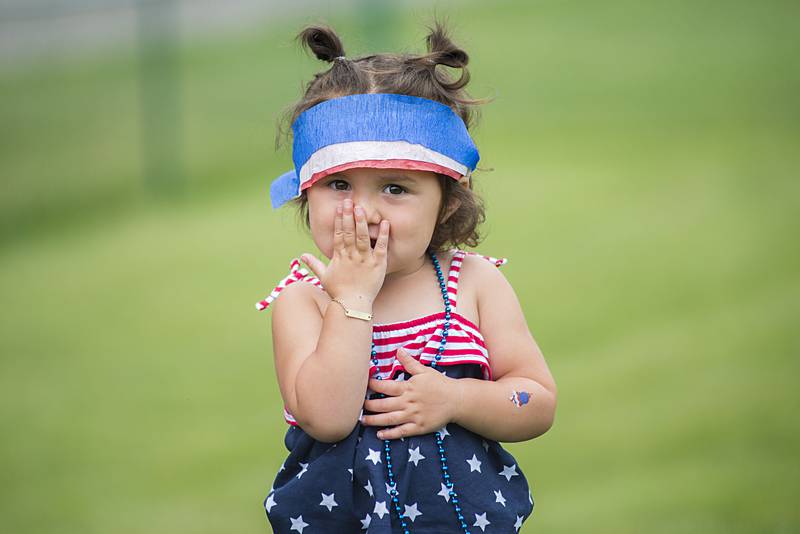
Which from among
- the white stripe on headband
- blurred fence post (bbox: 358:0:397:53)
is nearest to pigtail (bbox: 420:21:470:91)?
the white stripe on headband

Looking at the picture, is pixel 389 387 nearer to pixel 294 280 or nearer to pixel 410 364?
pixel 410 364

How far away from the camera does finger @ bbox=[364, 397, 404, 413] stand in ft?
6.97

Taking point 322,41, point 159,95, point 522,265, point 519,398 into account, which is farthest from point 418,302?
point 159,95

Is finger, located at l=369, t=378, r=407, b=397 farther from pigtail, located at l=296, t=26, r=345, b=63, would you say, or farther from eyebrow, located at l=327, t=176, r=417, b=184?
pigtail, located at l=296, t=26, r=345, b=63

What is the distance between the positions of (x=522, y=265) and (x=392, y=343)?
13.5ft

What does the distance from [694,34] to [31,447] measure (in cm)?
645

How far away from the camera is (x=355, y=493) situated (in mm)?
2164

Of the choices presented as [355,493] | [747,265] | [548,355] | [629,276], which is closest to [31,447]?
[548,355]

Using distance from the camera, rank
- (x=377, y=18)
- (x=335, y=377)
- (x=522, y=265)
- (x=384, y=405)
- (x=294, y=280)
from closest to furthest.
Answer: (x=335, y=377)
(x=384, y=405)
(x=294, y=280)
(x=522, y=265)
(x=377, y=18)

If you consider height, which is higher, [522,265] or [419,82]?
[522,265]

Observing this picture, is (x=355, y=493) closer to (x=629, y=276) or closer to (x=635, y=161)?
(x=629, y=276)

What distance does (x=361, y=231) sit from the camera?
210cm

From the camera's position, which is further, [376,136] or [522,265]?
[522,265]

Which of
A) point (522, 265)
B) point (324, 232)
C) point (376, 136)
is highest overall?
point (522, 265)
